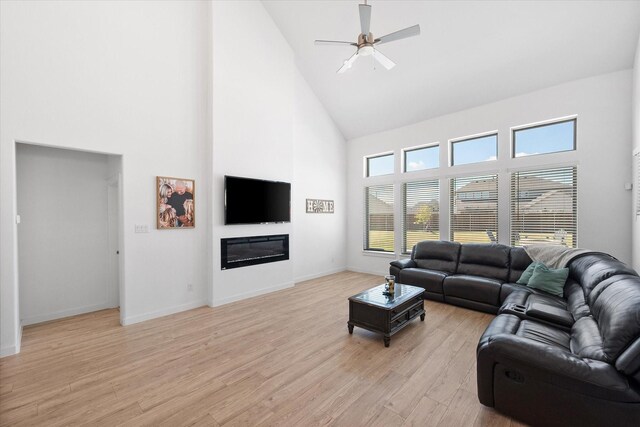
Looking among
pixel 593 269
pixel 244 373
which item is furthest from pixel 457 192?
pixel 244 373

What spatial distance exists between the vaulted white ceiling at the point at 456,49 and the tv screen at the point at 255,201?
284cm

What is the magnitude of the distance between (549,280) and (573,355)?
87.7 inches

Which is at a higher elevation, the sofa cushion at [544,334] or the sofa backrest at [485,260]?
the sofa backrest at [485,260]

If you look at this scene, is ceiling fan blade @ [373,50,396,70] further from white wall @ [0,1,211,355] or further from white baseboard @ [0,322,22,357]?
white baseboard @ [0,322,22,357]

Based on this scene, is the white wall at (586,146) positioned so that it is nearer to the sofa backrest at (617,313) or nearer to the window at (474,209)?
the window at (474,209)

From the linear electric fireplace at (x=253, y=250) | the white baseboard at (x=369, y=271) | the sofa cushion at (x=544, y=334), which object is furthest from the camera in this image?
the white baseboard at (x=369, y=271)

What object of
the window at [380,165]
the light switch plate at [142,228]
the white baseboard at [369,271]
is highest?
the window at [380,165]

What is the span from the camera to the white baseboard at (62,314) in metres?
3.80

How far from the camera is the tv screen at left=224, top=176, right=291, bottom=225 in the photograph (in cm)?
476

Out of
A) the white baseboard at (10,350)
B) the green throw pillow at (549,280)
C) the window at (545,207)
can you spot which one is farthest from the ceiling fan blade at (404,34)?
the white baseboard at (10,350)

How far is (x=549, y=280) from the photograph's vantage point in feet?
12.1

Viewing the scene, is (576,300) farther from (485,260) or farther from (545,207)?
(545,207)

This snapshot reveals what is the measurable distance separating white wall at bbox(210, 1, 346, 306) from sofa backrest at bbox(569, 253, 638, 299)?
14.9 ft

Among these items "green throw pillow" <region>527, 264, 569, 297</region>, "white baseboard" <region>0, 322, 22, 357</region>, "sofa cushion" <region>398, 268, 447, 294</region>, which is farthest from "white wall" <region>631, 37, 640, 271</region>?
"white baseboard" <region>0, 322, 22, 357</region>
